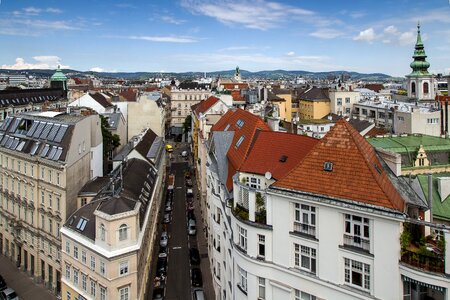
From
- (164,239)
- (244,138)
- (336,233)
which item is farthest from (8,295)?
(336,233)

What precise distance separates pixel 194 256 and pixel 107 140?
23.2m

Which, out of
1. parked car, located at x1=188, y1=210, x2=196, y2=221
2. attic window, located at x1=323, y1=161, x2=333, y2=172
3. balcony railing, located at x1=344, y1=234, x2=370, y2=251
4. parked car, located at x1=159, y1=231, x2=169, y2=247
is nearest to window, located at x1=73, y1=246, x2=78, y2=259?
parked car, located at x1=159, y1=231, x2=169, y2=247

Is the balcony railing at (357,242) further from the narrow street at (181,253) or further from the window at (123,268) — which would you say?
the narrow street at (181,253)

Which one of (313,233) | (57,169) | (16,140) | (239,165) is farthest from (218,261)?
(16,140)

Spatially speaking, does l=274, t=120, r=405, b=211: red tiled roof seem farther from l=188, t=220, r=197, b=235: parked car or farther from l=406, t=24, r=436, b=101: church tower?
l=406, t=24, r=436, b=101: church tower

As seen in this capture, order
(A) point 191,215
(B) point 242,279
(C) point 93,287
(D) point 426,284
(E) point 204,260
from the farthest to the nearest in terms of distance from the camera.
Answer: (A) point 191,215
(E) point 204,260
(C) point 93,287
(B) point 242,279
(D) point 426,284

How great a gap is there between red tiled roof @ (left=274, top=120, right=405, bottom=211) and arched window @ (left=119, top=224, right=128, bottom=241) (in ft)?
51.6

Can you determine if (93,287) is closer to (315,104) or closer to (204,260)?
A: (204,260)

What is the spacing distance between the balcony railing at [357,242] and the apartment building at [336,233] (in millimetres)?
47

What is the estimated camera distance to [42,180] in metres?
43.7

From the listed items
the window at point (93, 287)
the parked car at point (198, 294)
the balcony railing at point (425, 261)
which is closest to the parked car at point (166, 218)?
the parked car at point (198, 294)

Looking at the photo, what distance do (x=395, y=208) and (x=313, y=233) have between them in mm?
4384

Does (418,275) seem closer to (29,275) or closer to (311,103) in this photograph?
(29,275)

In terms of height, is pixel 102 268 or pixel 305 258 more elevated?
pixel 305 258
